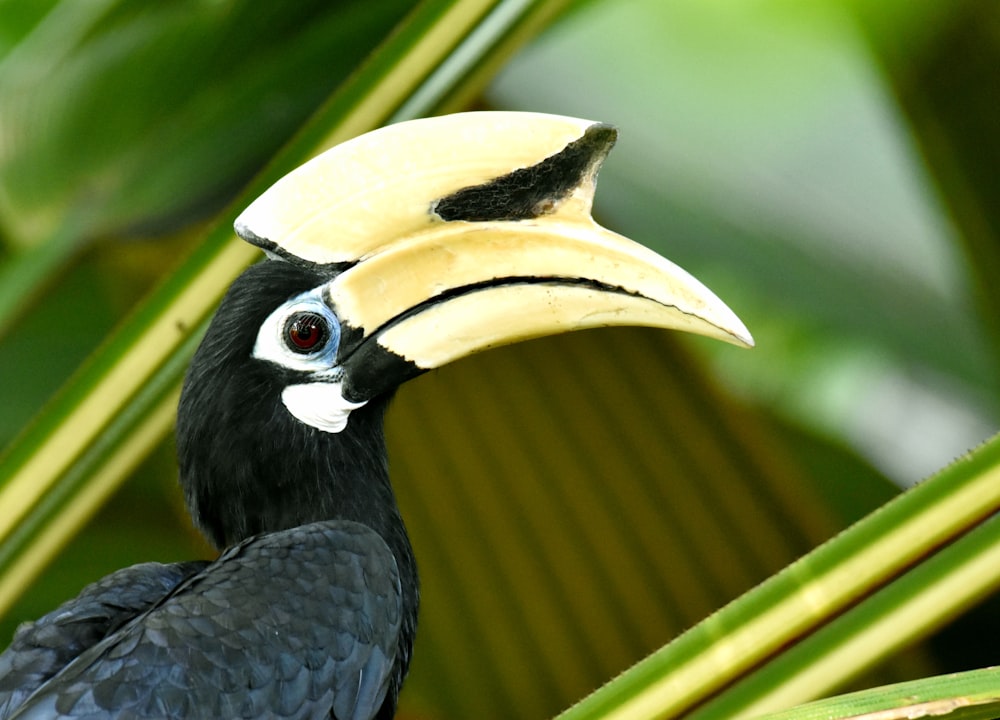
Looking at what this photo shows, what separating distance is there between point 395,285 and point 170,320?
0.25 metres

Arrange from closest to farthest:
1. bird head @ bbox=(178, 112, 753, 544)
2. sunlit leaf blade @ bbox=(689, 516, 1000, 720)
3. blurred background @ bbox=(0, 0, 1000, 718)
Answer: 1. sunlit leaf blade @ bbox=(689, 516, 1000, 720)
2. bird head @ bbox=(178, 112, 753, 544)
3. blurred background @ bbox=(0, 0, 1000, 718)

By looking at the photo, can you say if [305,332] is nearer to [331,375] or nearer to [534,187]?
[331,375]

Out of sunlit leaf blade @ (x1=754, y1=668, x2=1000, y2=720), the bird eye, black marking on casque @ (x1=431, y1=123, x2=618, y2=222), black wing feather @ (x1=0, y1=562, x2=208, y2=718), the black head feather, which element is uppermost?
black marking on casque @ (x1=431, y1=123, x2=618, y2=222)

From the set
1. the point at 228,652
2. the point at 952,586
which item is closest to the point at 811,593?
the point at 952,586

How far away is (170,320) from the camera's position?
1117 mm

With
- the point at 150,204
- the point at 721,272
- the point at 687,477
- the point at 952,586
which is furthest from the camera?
the point at 687,477

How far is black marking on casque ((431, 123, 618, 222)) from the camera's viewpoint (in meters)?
0.96

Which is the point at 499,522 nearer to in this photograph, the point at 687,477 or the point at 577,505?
the point at 577,505

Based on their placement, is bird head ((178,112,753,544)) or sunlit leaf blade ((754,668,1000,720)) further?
bird head ((178,112,753,544))

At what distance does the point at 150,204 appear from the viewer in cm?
139

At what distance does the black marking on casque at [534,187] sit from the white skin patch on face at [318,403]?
0.24 m

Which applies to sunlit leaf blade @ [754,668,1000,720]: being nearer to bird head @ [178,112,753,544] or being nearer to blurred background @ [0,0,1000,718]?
bird head @ [178,112,753,544]

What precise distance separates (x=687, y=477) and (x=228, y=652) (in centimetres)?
97

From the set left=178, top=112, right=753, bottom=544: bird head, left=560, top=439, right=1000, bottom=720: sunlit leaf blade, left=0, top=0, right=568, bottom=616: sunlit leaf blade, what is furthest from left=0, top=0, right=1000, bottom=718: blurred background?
left=560, top=439, right=1000, bottom=720: sunlit leaf blade
